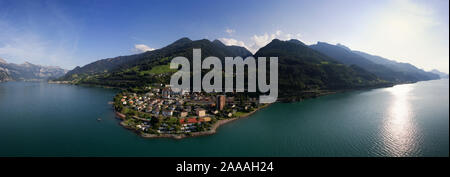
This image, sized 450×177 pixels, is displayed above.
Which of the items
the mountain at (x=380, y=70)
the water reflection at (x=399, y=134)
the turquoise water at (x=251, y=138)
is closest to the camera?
the turquoise water at (x=251, y=138)

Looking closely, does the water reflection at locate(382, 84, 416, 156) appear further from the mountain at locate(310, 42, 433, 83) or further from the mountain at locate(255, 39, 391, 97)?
the mountain at locate(310, 42, 433, 83)

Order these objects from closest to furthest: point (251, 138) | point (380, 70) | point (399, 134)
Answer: point (251, 138) < point (399, 134) < point (380, 70)

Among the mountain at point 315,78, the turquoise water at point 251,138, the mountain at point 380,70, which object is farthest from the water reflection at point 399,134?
the mountain at point 380,70

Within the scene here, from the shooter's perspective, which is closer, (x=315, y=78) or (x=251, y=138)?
(x=251, y=138)

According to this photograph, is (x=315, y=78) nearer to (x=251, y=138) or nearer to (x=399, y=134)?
(x=399, y=134)

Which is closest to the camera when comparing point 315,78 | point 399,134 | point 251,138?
point 251,138

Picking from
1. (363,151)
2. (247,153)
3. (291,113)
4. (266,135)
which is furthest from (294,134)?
(291,113)

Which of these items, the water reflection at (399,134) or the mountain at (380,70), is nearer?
the water reflection at (399,134)

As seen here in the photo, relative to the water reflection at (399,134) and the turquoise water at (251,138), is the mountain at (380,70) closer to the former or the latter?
the water reflection at (399,134)

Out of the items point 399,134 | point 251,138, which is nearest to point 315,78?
point 399,134
